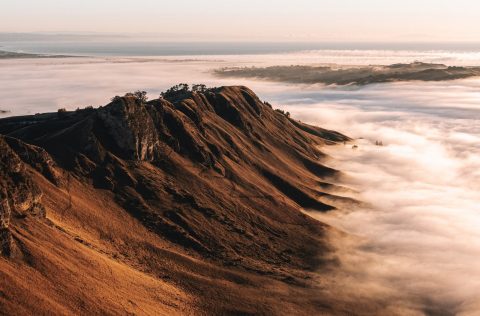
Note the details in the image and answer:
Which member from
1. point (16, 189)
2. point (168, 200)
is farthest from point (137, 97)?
point (16, 189)

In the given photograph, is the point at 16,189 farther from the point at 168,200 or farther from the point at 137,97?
the point at 137,97

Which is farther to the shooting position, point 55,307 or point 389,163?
point 389,163

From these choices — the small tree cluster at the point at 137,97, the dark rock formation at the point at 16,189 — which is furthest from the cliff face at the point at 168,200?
the small tree cluster at the point at 137,97

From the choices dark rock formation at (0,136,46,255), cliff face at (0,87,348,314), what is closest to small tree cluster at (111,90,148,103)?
cliff face at (0,87,348,314)

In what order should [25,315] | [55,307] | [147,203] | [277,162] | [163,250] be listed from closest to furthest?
[25,315] → [55,307] → [163,250] → [147,203] → [277,162]

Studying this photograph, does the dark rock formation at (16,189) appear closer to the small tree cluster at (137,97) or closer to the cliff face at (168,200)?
the cliff face at (168,200)

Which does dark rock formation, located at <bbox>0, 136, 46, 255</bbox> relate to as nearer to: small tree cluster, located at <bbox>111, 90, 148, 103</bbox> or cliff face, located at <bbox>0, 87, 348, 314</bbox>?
cliff face, located at <bbox>0, 87, 348, 314</bbox>

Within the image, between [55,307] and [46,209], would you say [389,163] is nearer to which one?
[46,209]

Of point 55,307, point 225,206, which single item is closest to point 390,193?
point 225,206
